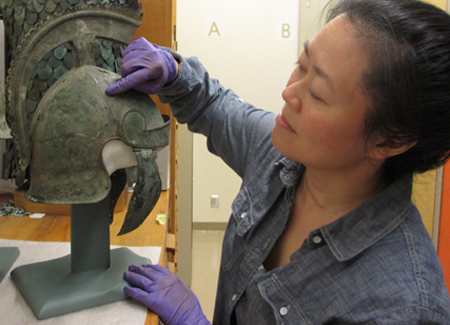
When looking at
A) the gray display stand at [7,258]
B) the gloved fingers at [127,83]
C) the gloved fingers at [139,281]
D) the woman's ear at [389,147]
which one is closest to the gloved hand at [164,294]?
the gloved fingers at [139,281]

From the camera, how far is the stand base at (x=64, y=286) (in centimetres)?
89

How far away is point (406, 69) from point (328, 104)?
146 mm

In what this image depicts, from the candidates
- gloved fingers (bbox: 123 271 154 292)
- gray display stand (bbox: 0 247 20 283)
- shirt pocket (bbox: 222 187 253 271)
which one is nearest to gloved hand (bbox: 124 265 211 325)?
gloved fingers (bbox: 123 271 154 292)

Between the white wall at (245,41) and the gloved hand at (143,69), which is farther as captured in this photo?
the white wall at (245,41)

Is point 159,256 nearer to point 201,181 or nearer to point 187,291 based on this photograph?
point 187,291

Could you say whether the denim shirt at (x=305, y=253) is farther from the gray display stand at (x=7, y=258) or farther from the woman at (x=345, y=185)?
the gray display stand at (x=7, y=258)

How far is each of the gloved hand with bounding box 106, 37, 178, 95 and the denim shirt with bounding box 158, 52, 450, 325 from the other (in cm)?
7

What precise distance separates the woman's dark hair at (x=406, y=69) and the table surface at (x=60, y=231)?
2.59ft

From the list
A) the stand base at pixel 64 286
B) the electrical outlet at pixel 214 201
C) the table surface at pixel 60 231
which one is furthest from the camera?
the electrical outlet at pixel 214 201

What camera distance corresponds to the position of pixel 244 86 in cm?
312

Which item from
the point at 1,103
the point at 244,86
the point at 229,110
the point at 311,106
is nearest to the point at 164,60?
the point at 229,110

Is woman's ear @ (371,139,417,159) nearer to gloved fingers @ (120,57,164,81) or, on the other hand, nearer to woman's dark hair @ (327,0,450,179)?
woman's dark hair @ (327,0,450,179)

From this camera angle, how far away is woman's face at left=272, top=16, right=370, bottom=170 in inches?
27.8

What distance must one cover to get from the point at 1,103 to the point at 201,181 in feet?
6.62
